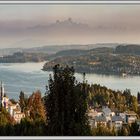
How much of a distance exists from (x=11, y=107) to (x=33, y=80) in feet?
1.25

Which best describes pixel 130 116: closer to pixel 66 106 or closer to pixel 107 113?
pixel 107 113

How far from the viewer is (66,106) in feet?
20.9

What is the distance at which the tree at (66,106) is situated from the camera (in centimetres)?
628

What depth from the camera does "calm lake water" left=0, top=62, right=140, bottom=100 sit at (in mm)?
6629

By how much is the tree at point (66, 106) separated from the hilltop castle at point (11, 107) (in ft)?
1.39

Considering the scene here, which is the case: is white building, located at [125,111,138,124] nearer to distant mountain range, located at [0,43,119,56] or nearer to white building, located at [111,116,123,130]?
white building, located at [111,116,123,130]

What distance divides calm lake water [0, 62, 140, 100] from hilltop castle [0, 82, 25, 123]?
0.18 ft

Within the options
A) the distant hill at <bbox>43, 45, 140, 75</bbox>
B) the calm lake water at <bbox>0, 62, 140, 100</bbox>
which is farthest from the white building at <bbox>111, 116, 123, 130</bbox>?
the distant hill at <bbox>43, 45, 140, 75</bbox>

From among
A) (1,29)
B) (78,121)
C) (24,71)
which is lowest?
(78,121)

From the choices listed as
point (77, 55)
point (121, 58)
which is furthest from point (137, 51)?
point (77, 55)

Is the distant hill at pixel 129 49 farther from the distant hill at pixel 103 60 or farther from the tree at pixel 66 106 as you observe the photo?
the tree at pixel 66 106

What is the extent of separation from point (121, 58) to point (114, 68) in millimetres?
152

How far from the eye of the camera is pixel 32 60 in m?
6.87

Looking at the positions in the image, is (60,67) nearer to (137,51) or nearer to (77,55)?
(77,55)
